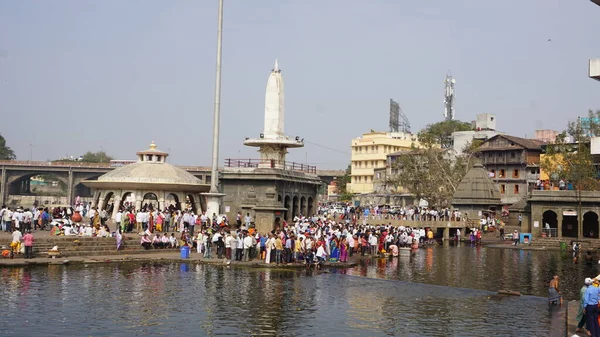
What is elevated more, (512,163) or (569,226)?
(512,163)

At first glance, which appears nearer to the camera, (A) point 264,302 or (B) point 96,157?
(A) point 264,302

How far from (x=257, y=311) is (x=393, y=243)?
22.7 metres

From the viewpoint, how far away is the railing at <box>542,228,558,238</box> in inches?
2180

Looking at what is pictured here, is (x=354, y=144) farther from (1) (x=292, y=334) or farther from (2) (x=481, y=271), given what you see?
(1) (x=292, y=334)

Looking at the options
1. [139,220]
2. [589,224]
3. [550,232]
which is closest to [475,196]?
[589,224]

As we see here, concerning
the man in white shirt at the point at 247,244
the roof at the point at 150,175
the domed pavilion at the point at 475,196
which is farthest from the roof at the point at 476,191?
the man in white shirt at the point at 247,244

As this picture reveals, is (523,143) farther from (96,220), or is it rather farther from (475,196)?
(96,220)

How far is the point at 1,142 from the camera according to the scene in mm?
158000

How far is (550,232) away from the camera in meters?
55.6

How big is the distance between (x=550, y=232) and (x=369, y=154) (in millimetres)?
61342

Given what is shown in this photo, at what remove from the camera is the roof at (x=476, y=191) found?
222ft

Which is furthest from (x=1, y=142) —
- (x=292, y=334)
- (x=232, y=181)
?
(x=292, y=334)

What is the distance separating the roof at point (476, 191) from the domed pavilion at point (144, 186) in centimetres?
3084

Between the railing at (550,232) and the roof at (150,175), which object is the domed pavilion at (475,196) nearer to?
the railing at (550,232)
